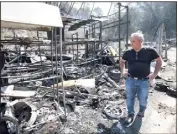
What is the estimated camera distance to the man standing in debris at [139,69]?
4637 millimetres

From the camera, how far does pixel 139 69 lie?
4.77 metres

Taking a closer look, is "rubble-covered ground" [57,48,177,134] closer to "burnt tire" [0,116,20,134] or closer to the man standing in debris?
the man standing in debris

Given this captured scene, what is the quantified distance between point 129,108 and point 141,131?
60cm

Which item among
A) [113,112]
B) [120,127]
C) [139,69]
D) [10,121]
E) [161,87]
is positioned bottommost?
[120,127]

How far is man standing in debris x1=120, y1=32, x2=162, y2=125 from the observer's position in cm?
464

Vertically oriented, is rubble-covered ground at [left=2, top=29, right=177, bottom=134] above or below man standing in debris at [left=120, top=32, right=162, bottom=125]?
below

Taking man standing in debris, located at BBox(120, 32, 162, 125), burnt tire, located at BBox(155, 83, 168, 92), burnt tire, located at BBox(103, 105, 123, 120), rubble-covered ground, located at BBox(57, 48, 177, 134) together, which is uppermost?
man standing in debris, located at BBox(120, 32, 162, 125)

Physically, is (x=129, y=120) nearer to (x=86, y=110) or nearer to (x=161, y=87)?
(x=86, y=110)

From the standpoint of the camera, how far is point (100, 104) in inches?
237

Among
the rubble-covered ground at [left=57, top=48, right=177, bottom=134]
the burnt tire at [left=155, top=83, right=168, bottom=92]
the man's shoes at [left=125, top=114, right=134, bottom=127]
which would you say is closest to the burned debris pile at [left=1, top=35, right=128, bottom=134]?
the rubble-covered ground at [left=57, top=48, right=177, bottom=134]

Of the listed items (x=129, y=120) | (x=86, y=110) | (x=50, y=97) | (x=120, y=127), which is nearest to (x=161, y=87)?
(x=129, y=120)

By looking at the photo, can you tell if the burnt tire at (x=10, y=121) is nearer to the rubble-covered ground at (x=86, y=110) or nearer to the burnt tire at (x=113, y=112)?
the rubble-covered ground at (x=86, y=110)

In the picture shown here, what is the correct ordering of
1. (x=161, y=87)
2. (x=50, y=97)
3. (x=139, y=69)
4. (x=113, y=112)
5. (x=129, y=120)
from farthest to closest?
(x=161, y=87), (x=50, y=97), (x=113, y=112), (x=129, y=120), (x=139, y=69)

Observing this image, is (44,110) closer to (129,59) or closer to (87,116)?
(87,116)
